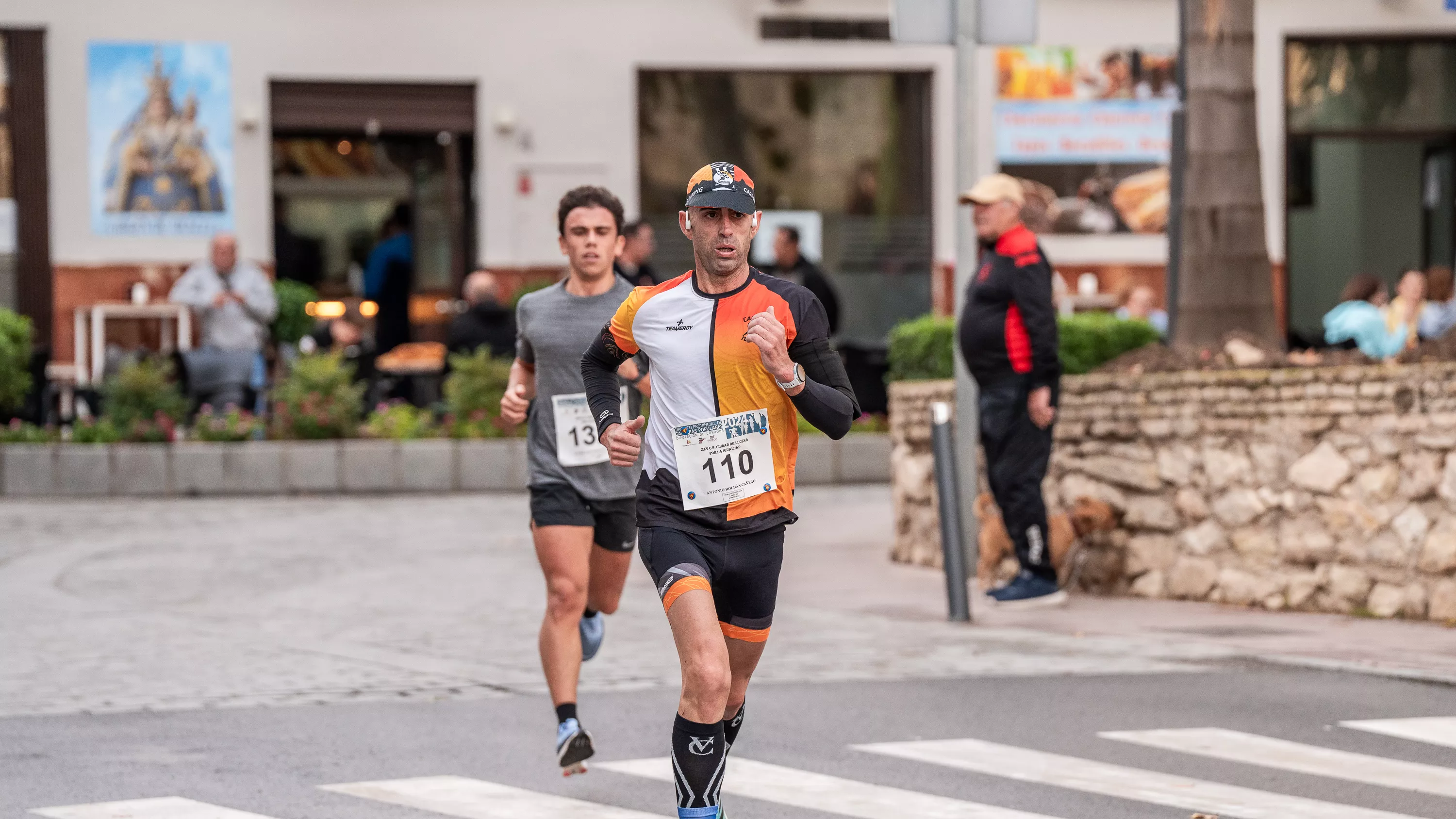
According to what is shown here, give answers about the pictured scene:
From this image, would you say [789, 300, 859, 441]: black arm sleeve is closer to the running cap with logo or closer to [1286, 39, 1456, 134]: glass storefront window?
the running cap with logo

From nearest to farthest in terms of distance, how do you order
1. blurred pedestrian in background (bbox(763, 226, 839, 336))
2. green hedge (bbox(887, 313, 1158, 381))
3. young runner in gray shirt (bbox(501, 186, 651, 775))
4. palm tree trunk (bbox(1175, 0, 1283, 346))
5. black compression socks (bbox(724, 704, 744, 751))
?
black compression socks (bbox(724, 704, 744, 751)) < young runner in gray shirt (bbox(501, 186, 651, 775)) < palm tree trunk (bbox(1175, 0, 1283, 346)) < green hedge (bbox(887, 313, 1158, 381)) < blurred pedestrian in background (bbox(763, 226, 839, 336))

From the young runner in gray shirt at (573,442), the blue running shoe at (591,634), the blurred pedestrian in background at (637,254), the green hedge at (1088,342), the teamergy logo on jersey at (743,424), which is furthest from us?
the blurred pedestrian in background at (637,254)

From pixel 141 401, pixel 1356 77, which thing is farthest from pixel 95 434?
pixel 1356 77

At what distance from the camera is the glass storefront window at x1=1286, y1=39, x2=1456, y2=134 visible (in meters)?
23.5

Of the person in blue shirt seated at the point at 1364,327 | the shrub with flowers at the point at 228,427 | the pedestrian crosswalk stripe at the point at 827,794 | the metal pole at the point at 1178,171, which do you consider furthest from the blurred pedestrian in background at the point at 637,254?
the pedestrian crosswalk stripe at the point at 827,794

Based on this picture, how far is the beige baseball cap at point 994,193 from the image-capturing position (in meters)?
10.3

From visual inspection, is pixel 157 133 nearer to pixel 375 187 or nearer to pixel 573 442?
pixel 375 187

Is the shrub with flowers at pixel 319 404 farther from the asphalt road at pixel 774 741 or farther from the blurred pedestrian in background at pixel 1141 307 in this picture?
the asphalt road at pixel 774 741

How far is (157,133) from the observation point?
2164cm

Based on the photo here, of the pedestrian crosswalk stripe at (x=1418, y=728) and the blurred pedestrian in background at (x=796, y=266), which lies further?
the blurred pedestrian in background at (x=796, y=266)

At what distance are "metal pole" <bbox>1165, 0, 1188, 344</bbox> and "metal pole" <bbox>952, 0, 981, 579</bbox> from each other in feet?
A: 4.34

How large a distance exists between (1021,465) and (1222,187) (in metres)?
2.49

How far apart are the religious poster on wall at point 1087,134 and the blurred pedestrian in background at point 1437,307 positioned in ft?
15.9

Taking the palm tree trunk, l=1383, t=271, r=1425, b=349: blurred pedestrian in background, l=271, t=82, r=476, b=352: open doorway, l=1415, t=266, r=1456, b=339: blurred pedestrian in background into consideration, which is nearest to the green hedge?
the palm tree trunk
